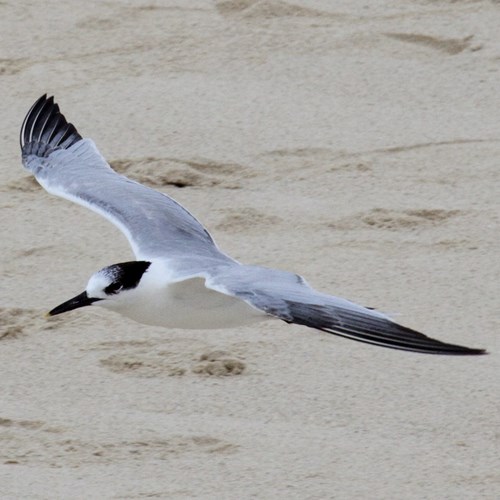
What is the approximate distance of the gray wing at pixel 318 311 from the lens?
3539 millimetres

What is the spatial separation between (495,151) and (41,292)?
1650 mm

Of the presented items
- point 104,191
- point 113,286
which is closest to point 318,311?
point 113,286

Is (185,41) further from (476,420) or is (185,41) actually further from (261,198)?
(476,420)

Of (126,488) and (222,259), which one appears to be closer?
(126,488)

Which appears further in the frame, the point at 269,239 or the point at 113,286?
the point at 269,239

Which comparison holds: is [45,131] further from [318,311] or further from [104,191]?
[318,311]

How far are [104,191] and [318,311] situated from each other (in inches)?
50.9

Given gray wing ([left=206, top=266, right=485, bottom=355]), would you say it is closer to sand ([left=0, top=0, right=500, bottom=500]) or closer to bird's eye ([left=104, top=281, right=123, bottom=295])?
bird's eye ([left=104, top=281, right=123, bottom=295])

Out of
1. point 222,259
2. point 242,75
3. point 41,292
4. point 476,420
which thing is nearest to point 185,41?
point 242,75

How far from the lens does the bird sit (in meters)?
3.69

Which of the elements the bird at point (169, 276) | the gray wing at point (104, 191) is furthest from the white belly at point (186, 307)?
the gray wing at point (104, 191)

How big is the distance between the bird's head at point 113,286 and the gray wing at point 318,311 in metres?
0.34

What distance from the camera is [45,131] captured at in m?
5.28

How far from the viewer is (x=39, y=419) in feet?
14.2
